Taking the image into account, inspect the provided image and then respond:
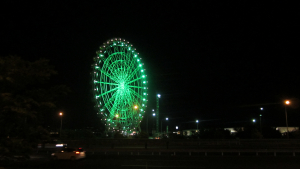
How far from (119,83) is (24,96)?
32.6m

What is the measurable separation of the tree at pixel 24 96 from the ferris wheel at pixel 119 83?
104 ft

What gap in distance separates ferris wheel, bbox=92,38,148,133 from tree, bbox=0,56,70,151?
1246 inches

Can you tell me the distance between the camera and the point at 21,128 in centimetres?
916

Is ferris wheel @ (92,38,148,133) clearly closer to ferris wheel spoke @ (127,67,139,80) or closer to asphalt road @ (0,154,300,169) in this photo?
ferris wheel spoke @ (127,67,139,80)

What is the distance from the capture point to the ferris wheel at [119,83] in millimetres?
41625

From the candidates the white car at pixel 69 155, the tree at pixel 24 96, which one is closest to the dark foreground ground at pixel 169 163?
the white car at pixel 69 155

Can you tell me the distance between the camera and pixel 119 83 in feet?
136

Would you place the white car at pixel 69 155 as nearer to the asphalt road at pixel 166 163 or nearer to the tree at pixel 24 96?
the asphalt road at pixel 166 163

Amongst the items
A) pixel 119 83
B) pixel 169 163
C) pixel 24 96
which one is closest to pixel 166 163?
pixel 169 163

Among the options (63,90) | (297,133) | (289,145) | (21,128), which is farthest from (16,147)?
(297,133)

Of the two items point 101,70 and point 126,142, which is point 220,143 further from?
point 101,70

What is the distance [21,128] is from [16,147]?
0.68 m

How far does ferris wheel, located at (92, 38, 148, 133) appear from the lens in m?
41.6

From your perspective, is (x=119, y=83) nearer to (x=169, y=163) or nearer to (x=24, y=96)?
(x=169, y=163)
